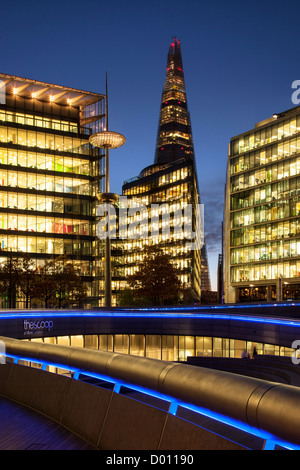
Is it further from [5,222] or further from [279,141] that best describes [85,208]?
[279,141]

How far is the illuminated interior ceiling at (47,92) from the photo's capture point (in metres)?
87.1

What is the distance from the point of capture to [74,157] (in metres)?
85.1

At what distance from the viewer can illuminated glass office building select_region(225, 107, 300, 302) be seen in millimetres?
86312

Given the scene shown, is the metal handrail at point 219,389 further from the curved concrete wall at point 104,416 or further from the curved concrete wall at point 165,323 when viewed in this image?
the curved concrete wall at point 165,323

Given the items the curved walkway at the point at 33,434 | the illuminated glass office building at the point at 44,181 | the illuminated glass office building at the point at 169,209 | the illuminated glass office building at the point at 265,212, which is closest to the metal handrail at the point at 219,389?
the curved walkway at the point at 33,434

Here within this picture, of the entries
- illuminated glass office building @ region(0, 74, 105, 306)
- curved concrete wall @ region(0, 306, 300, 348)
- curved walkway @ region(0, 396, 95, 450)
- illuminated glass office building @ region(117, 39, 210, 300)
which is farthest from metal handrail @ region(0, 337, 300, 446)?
illuminated glass office building @ region(117, 39, 210, 300)

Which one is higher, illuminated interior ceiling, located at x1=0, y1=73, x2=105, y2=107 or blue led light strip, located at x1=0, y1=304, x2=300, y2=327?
illuminated interior ceiling, located at x1=0, y1=73, x2=105, y2=107

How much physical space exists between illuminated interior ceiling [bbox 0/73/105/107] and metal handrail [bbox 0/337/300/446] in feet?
291

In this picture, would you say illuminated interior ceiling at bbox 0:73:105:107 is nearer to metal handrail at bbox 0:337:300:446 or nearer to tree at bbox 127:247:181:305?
A: tree at bbox 127:247:181:305

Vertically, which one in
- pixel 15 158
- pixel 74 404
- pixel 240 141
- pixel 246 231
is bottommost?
pixel 74 404

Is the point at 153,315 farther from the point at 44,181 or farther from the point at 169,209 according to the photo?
the point at 169,209

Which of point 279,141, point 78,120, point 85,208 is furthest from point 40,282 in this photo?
point 279,141

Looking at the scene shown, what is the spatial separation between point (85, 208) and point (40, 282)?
85.1ft

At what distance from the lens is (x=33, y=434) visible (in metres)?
6.71
